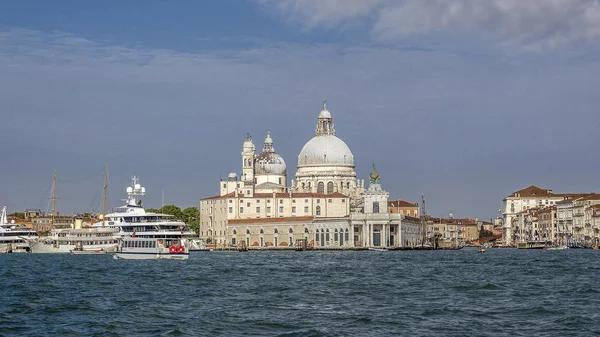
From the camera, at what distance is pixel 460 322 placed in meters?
27.9

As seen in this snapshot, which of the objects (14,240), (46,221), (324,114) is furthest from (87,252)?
(46,221)

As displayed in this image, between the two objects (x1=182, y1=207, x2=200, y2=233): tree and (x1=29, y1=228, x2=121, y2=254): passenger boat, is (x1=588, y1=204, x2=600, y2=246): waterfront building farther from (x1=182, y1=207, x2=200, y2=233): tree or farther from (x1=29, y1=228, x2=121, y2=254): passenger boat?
(x1=29, y1=228, x2=121, y2=254): passenger boat

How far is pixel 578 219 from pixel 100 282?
106m

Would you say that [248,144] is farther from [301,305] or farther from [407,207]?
[301,305]

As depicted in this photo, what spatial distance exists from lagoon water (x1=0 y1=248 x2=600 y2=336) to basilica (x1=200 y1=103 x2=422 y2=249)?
7834cm

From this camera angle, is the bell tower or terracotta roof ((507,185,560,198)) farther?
terracotta roof ((507,185,560,198))

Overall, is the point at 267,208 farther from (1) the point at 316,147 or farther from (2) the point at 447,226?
(2) the point at 447,226

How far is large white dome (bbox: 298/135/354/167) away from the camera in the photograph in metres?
140

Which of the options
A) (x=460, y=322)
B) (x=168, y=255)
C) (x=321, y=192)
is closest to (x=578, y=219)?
(x=321, y=192)

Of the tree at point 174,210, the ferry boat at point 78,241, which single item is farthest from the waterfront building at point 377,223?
the ferry boat at point 78,241

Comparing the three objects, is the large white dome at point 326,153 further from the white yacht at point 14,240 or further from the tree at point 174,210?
the white yacht at point 14,240

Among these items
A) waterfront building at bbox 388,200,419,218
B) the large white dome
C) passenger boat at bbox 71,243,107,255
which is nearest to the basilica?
the large white dome

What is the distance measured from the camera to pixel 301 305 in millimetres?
32875

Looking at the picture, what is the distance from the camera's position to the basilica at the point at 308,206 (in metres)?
128
